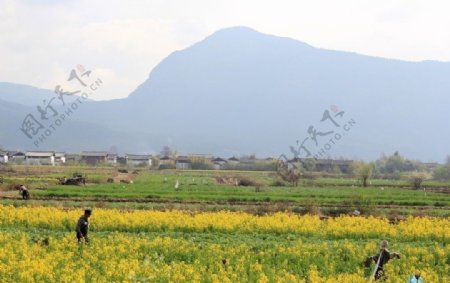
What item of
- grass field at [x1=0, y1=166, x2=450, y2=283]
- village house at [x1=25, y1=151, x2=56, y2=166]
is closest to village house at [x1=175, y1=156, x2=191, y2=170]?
village house at [x1=25, y1=151, x2=56, y2=166]

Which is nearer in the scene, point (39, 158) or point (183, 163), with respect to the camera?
point (183, 163)

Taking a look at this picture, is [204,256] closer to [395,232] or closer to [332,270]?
[332,270]

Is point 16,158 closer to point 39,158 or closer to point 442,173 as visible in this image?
point 39,158

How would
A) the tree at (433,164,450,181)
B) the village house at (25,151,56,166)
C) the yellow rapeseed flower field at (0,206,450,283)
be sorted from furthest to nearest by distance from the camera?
the village house at (25,151,56,166) → the tree at (433,164,450,181) → the yellow rapeseed flower field at (0,206,450,283)

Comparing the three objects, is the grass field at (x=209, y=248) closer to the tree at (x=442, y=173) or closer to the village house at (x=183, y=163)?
the tree at (x=442, y=173)

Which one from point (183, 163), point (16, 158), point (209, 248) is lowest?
point (209, 248)

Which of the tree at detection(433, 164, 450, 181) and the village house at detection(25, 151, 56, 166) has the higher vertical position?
the village house at detection(25, 151, 56, 166)

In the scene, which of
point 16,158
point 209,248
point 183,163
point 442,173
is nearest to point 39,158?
point 16,158

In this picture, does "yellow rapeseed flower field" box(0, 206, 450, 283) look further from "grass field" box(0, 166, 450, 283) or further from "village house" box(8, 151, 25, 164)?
"village house" box(8, 151, 25, 164)

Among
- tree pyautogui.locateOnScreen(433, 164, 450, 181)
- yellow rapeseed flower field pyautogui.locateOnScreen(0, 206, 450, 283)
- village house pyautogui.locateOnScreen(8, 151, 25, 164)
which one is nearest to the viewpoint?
yellow rapeseed flower field pyautogui.locateOnScreen(0, 206, 450, 283)

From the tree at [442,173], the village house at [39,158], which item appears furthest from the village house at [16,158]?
the tree at [442,173]

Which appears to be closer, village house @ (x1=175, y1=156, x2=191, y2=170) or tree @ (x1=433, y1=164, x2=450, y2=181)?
tree @ (x1=433, y1=164, x2=450, y2=181)

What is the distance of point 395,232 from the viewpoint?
24.6m

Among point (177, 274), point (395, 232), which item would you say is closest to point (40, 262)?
point (177, 274)
